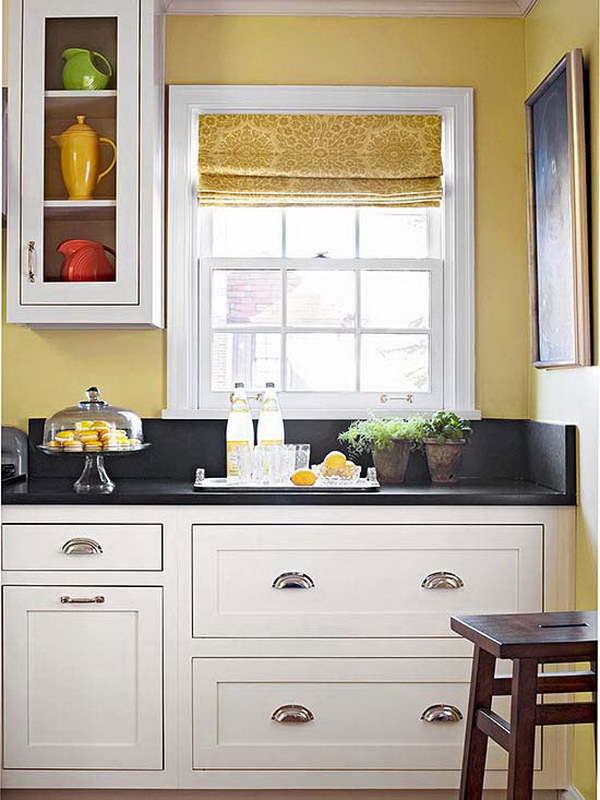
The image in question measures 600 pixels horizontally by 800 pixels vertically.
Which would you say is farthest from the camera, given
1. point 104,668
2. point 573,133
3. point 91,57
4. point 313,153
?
point 313,153

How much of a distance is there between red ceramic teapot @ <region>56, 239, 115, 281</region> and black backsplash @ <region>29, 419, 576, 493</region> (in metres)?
0.53

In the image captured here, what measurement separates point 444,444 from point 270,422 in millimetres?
538

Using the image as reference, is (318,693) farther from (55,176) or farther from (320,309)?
(55,176)

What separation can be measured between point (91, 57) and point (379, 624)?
1852 mm

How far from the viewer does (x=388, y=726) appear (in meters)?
2.71

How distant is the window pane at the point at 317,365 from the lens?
329cm

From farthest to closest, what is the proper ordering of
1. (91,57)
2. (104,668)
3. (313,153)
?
(313,153) < (91,57) < (104,668)

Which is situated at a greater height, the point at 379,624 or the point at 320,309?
the point at 320,309

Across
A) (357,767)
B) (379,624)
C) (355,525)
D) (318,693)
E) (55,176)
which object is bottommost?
(357,767)

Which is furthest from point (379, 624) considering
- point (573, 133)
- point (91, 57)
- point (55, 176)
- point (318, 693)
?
point (91, 57)

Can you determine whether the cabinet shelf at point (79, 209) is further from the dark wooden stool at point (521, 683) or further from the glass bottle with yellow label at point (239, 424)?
the dark wooden stool at point (521, 683)

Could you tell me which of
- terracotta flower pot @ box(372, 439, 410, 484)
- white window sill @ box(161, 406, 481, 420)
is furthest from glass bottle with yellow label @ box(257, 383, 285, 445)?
terracotta flower pot @ box(372, 439, 410, 484)

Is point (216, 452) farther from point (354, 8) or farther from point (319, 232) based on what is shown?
point (354, 8)

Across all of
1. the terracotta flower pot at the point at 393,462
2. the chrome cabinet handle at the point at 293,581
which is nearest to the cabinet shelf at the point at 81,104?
the terracotta flower pot at the point at 393,462
